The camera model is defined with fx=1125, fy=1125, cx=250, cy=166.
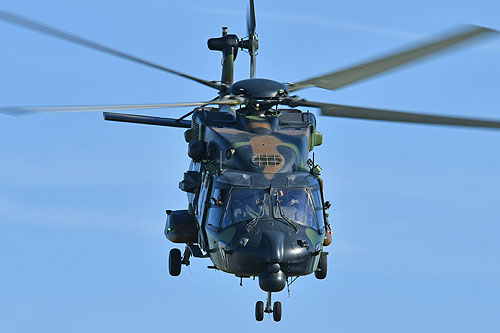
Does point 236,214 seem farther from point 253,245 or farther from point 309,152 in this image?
point 309,152

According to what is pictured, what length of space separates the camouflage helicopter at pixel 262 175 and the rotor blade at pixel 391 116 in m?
0.03

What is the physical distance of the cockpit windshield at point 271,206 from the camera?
29.0 m

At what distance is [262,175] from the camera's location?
2983 cm

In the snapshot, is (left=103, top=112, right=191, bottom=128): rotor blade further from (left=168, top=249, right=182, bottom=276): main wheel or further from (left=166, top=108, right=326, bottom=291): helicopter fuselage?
(left=168, top=249, right=182, bottom=276): main wheel

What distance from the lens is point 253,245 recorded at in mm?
28188

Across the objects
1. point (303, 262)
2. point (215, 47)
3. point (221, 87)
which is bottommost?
point (303, 262)

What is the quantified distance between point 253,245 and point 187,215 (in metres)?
5.24

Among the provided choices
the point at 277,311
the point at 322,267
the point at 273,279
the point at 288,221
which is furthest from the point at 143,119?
the point at 273,279

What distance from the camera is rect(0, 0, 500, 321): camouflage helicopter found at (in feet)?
92.2

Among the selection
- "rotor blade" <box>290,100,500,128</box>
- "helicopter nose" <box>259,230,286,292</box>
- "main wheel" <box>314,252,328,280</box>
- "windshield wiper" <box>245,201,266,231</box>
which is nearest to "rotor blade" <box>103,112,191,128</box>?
"rotor blade" <box>290,100,500,128</box>

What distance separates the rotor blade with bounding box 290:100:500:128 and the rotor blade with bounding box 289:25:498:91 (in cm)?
163

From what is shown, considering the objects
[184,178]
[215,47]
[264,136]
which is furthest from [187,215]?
[215,47]

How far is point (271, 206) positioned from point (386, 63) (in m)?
5.02

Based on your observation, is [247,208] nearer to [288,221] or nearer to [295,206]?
[288,221]
